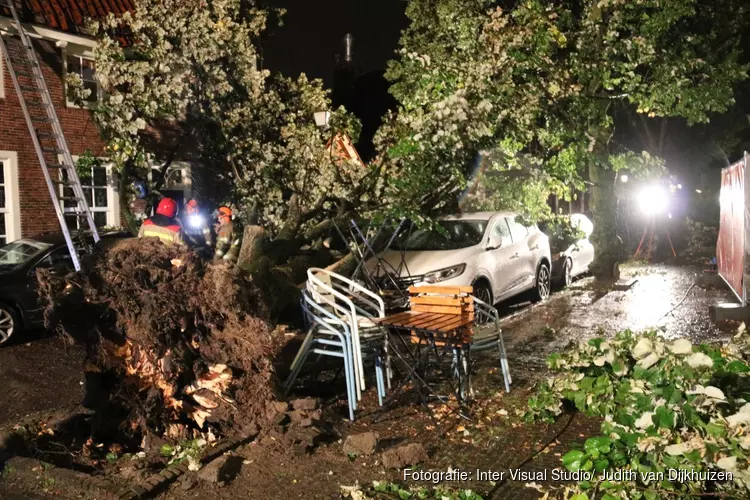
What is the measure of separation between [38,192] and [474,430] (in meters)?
12.0

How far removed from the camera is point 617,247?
1530 centimetres

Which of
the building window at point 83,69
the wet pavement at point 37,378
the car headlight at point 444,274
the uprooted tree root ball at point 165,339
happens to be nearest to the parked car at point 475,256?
the car headlight at point 444,274

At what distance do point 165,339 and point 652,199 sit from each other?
21.3 meters

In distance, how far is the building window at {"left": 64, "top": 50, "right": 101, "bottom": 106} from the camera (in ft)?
48.8

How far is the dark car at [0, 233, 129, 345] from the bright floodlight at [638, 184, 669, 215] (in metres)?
18.3

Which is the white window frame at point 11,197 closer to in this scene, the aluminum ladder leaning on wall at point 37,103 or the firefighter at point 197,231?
the aluminum ladder leaning on wall at point 37,103

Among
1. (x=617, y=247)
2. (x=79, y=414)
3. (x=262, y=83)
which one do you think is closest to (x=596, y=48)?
(x=617, y=247)

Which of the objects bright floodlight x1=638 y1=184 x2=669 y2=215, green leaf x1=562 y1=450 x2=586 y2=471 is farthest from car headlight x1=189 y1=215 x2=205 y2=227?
bright floodlight x1=638 y1=184 x2=669 y2=215

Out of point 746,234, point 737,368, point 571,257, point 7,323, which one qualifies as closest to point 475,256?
point 746,234

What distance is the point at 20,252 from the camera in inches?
410

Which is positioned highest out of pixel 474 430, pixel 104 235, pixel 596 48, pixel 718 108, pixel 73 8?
pixel 73 8

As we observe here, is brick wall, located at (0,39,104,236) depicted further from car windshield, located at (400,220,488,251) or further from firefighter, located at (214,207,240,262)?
car windshield, located at (400,220,488,251)

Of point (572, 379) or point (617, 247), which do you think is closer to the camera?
point (572, 379)

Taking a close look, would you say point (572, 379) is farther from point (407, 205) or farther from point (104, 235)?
point (104, 235)
